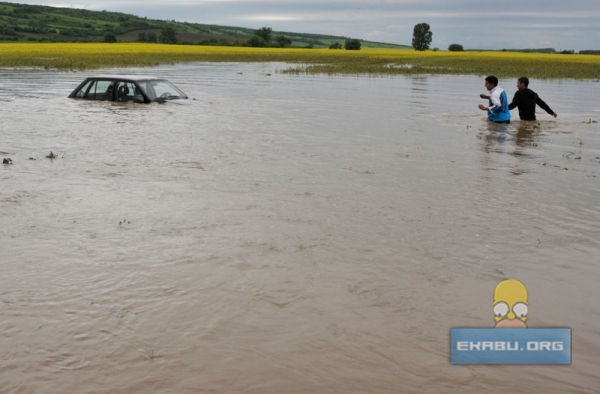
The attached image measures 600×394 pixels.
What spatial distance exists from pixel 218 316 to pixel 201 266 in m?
1.08

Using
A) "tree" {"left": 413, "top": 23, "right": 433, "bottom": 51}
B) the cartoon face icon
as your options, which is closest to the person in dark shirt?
the cartoon face icon

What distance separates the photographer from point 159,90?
57.1ft

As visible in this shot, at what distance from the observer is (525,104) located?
16.9m

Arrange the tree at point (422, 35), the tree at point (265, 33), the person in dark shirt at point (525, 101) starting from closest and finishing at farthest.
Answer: the person in dark shirt at point (525, 101) → the tree at point (265, 33) → the tree at point (422, 35)

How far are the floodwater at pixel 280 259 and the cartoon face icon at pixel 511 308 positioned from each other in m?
0.20

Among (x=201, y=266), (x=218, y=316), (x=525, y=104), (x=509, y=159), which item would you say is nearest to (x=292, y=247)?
(x=201, y=266)

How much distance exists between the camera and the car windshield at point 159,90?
16938 millimetres

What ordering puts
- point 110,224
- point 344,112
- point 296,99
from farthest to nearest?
1. point 296,99
2. point 344,112
3. point 110,224

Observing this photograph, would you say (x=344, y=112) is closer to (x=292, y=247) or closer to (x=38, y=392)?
(x=292, y=247)

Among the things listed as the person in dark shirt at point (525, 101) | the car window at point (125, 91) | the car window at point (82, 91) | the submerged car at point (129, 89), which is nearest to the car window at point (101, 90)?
the submerged car at point (129, 89)

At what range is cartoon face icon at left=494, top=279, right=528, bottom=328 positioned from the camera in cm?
421

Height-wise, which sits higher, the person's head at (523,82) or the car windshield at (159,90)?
the person's head at (523,82)

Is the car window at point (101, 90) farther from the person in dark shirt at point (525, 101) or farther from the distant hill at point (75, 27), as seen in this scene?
the distant hill at point (75, 27)

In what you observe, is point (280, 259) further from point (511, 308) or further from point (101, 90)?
point (101, 90)
